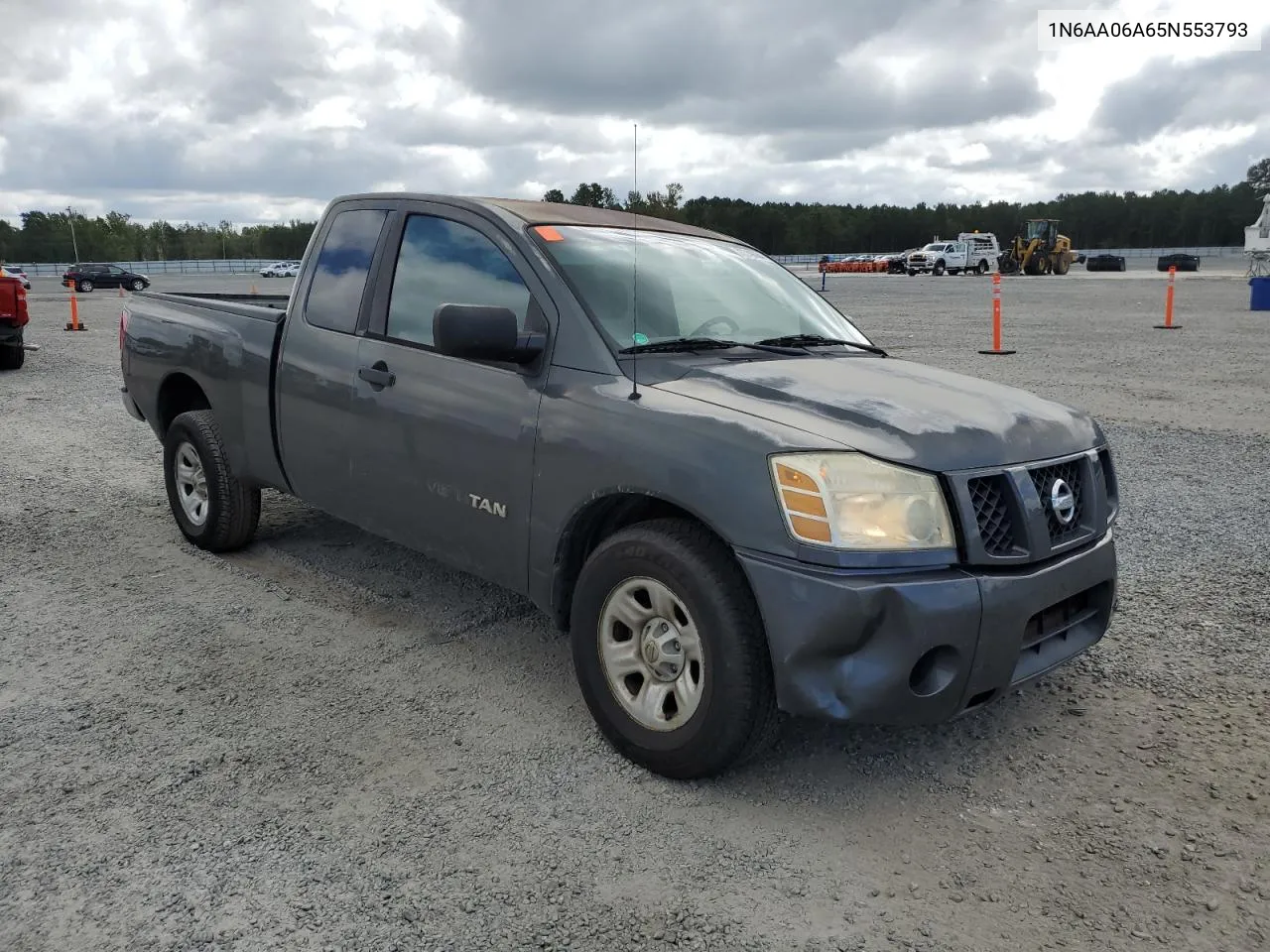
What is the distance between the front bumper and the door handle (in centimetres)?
183

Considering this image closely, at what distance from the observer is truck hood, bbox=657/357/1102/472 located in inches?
115

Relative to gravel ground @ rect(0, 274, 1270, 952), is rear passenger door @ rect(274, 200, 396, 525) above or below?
above

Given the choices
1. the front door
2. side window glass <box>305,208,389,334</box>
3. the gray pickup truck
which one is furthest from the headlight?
side window glass <box>305,208,389,334</box>

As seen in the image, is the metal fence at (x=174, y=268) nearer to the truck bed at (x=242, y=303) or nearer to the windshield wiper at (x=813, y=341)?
the truck bed at (x=242, y=303)

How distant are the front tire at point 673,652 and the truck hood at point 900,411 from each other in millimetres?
467

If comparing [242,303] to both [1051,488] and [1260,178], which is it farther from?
[1260,178]

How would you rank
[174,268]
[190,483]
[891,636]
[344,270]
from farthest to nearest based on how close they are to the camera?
[174,268] < [190,483] < [344,270] < [891,636]

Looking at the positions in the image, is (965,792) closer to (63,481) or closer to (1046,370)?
(63,481)

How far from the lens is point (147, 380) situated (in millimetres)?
5766

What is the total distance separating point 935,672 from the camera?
284 centimetres

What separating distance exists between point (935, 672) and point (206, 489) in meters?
4.02

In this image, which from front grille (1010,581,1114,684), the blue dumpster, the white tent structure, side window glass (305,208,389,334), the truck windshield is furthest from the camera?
the white tent structure

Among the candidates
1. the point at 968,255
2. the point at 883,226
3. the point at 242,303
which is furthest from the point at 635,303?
the point at 883,226

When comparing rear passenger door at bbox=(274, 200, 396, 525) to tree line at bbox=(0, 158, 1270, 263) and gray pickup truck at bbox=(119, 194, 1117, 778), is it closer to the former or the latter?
gray pickup truck at bbox=(119, 194, 1117, 778)
